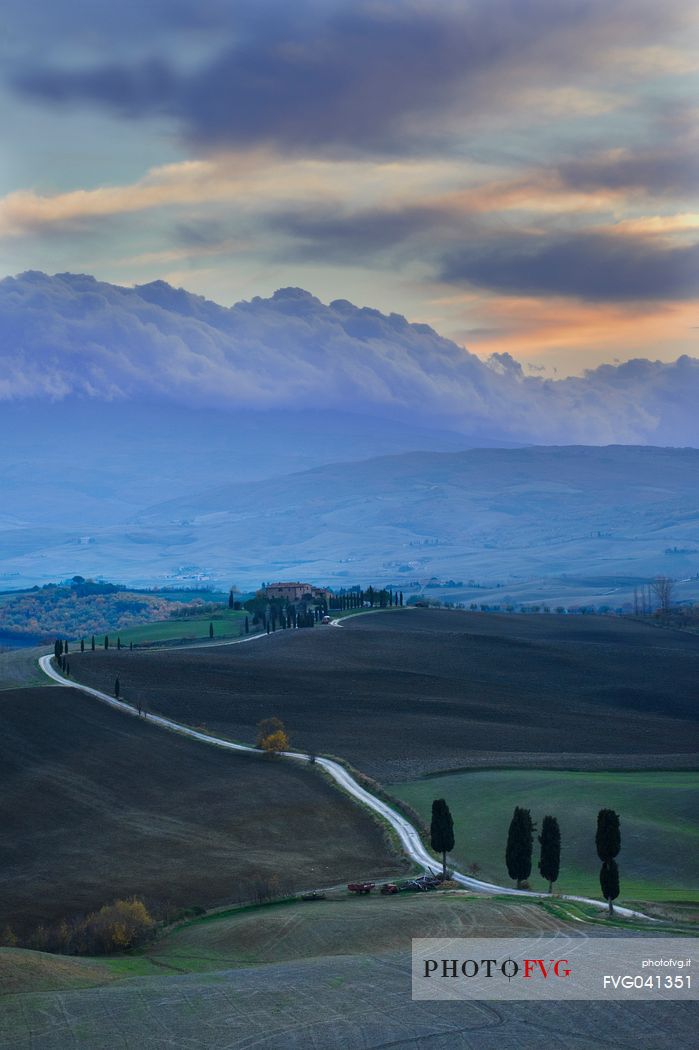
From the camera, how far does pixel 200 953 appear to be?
43.5 metres

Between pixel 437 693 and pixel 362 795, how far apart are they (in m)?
38.5

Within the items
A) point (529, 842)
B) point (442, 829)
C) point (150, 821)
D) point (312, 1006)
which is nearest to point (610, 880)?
point (529, 842)

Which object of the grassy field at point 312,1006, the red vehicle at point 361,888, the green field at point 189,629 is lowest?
the red vehicle at point 361,888

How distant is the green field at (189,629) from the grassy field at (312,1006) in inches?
4292

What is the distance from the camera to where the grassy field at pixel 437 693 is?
285 feet

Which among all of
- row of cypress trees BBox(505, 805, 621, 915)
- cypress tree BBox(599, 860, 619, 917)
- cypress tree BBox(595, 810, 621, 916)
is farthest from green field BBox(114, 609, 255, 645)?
cypress tree BBox(599, 860, 619, 917)

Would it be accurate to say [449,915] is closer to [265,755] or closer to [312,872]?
[312,872]

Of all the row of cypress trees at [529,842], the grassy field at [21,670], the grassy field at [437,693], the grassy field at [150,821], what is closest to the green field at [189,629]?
the grassy field at [437,693]

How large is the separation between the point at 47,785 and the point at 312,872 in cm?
1958

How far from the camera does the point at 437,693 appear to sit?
108 meters

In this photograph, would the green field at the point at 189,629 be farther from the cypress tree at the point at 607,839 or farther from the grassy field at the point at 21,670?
the cypress tree at the point at 607,839

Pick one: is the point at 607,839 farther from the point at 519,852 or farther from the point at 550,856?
the point at 519,852

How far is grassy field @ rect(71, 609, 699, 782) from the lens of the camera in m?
86.9

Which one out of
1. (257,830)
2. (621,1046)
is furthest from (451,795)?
(621,1046)
